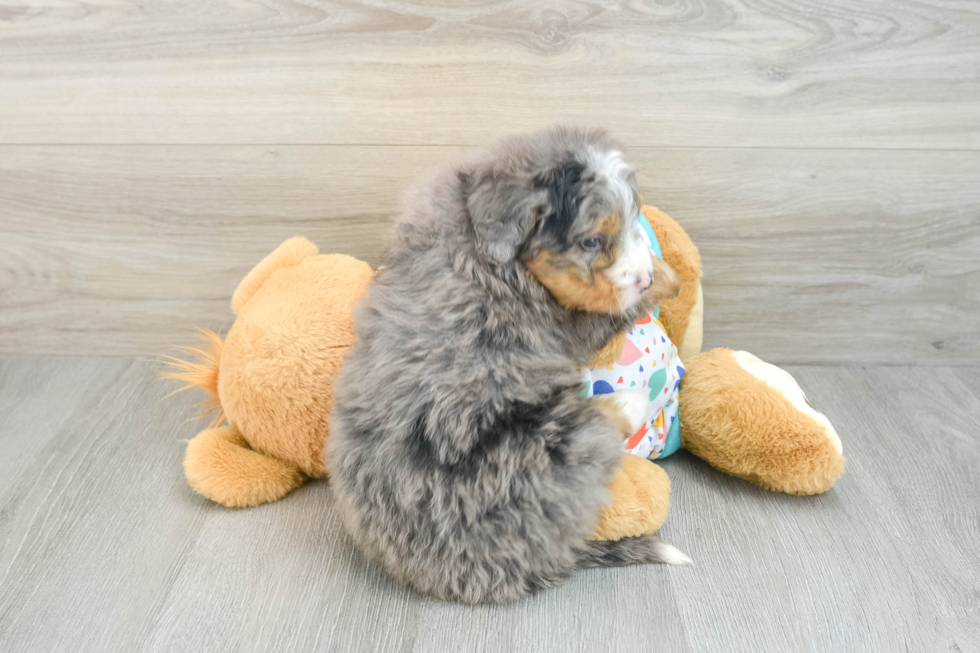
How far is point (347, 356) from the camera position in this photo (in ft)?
2.89

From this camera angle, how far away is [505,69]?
112 cm

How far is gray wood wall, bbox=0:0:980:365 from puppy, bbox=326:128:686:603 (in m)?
0.36

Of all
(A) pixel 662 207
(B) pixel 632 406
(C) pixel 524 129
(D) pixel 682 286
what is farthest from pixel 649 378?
(C) pixel 524 129

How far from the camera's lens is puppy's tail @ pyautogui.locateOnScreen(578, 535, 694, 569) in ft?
2.91

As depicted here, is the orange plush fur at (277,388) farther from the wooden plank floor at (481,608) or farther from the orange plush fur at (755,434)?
the orange plush fur at (755,434)

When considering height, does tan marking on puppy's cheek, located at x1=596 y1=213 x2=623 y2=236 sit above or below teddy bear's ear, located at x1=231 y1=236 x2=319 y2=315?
above

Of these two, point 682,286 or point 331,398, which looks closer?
point 331,398

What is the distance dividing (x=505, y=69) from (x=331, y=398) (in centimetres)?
59

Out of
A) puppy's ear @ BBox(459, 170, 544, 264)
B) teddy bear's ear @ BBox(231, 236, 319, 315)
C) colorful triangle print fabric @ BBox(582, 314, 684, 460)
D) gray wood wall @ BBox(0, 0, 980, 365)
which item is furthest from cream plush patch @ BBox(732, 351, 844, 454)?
teddy bear's ear @ BBox(231, 236, 319, 315)

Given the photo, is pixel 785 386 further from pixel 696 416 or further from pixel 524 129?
pixel 524 129

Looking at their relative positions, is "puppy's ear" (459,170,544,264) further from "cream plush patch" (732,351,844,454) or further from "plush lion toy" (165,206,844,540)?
"cream plush patch" (732,351,844,454)

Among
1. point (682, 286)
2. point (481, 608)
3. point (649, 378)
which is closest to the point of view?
point (481, 608)

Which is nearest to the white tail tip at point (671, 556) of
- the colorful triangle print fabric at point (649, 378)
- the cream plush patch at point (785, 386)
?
the colorful triangle print fabric at point (649, 378)

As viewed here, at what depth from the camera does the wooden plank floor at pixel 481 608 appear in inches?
32.1
